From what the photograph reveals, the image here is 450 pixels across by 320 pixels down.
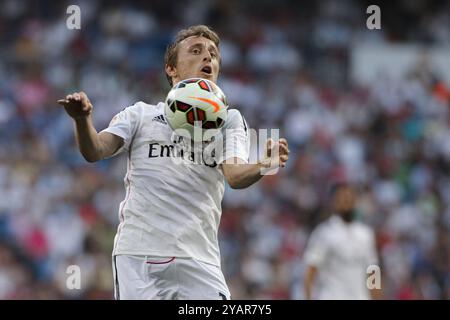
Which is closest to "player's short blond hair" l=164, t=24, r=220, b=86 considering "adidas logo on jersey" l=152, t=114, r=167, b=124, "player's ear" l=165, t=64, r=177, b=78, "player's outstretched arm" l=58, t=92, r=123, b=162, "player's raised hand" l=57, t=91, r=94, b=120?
"player's ear" l=165, t=64, r=177, b=78

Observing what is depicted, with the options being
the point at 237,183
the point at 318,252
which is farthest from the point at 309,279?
the point at 237,183

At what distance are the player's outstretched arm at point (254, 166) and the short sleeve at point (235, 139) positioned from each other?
45 millimetres

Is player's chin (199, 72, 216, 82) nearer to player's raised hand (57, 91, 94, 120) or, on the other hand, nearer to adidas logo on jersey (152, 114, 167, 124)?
adidas logo on jersey (152, 114, 167, 124)

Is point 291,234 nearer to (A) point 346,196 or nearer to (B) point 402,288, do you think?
(B) point 402,288

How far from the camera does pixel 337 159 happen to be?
49.2 feet

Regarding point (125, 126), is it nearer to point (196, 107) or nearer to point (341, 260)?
point (196, 107)

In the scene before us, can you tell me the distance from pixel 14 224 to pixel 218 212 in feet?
23.9

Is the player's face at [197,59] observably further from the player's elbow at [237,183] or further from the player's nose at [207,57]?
the player's elbow at [237,183]

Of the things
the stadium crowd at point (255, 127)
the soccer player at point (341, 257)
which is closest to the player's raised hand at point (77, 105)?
the soccer player at point (341, 257)

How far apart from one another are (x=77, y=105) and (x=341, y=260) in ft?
15.5

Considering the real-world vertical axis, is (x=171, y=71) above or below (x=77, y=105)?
above

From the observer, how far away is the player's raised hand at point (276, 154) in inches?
179

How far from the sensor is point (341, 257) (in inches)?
349

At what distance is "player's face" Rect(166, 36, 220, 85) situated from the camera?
526cm
